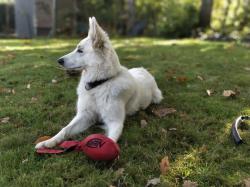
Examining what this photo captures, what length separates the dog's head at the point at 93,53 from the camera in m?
4.29

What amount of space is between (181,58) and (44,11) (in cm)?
818

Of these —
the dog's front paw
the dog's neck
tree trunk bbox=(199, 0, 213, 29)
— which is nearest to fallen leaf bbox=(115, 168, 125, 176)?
the dog's front paw

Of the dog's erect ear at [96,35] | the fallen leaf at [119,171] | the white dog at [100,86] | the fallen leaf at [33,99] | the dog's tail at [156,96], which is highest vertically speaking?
the dog's erect ear at [96,35]

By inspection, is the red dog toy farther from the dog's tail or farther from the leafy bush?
the leafy bush

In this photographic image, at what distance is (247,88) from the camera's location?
5.99 metres

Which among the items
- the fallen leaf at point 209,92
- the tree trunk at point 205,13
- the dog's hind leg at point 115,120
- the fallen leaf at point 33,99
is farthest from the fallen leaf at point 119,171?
the tree trunk at point 205,13

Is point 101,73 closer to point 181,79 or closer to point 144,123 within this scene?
point 144,123

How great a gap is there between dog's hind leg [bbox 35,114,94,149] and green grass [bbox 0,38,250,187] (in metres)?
0.11

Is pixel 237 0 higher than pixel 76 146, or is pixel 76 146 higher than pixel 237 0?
pixel 237 0

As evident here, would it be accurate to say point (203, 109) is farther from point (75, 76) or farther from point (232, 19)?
point (232, 19)

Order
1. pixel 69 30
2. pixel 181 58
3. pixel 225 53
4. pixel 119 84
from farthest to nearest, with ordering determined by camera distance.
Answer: pixel 69 30, pixel 225 53, pixel 181 58, pixel 119 84

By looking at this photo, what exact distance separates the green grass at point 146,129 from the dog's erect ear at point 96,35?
0.94 metres

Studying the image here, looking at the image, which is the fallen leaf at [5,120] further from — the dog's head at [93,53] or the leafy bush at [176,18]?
the leafy bush at [176,18]

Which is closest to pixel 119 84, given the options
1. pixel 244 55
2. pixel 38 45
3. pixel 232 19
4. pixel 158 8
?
pixel 244 55
